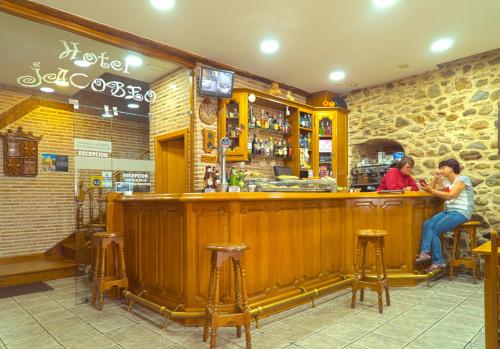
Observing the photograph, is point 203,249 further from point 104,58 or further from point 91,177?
point 104,58

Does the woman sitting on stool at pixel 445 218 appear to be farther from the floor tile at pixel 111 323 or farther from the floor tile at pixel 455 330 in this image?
the floor tile at pixel 111 323

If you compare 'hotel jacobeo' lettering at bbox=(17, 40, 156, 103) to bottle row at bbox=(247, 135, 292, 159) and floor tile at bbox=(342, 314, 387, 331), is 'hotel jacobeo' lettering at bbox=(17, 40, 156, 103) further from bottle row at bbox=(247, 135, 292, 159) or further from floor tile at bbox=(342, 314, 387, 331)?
floor tile at bbox=(342, 314, 387, 331)

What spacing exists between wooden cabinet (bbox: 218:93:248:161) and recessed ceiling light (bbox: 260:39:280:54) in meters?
0.82

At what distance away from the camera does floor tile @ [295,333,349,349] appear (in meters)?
2.57

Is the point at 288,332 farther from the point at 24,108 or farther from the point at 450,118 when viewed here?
the point at 24,108

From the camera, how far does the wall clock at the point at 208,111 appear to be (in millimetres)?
5246

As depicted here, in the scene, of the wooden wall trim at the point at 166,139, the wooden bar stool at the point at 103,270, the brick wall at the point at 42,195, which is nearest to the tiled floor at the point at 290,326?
the wooden bar stool at the point at 103,270

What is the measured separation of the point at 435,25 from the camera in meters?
4.25

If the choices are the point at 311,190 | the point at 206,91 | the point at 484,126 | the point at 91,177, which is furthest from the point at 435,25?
the point at 91,177

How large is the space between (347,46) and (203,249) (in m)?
3.64

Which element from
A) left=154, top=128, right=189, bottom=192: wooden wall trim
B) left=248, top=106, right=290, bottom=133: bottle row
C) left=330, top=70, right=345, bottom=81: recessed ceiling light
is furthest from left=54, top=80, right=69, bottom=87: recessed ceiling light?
left=330, top=70, right=345, bottom=81: recessed ceiling light

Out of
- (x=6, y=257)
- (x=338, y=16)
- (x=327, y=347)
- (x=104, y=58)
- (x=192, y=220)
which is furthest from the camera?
A: (x=6, y=257)

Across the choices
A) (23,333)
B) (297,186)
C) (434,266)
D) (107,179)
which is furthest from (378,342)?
(107,179)

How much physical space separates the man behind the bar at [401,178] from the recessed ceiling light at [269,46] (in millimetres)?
2431
